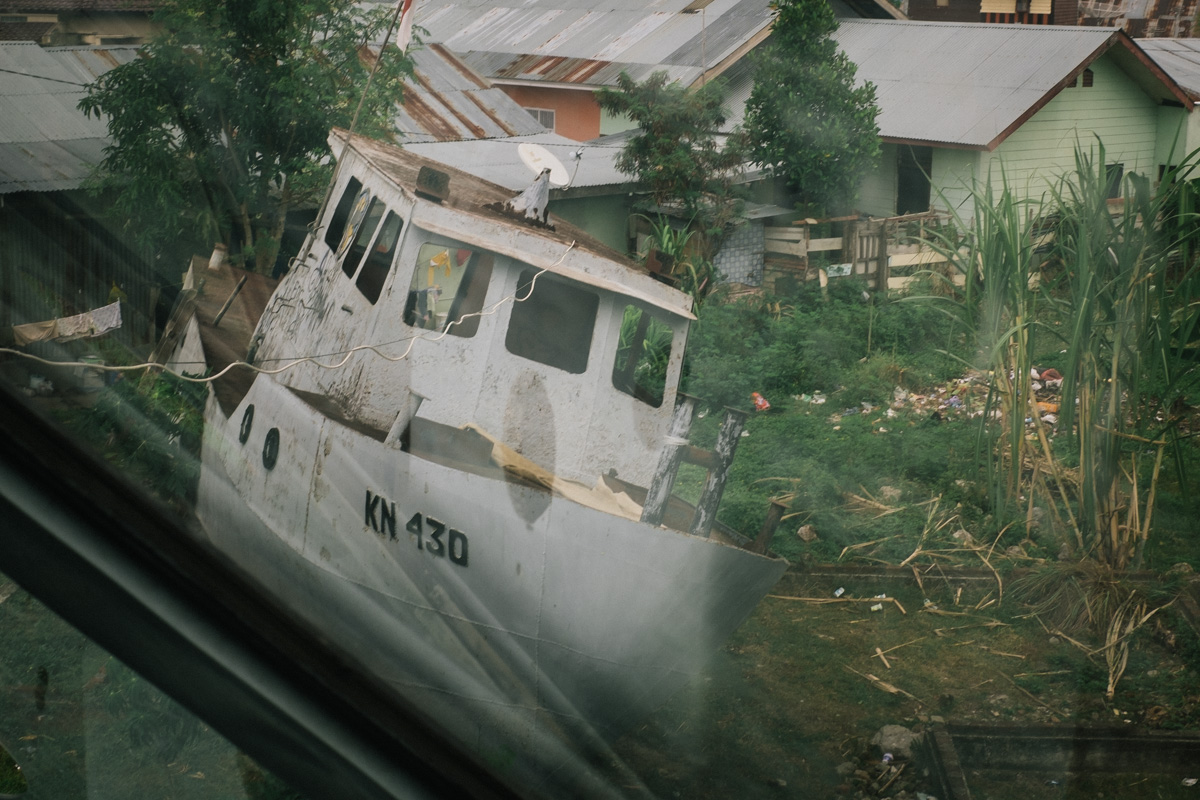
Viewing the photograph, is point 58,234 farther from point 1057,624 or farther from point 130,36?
point 1057,624

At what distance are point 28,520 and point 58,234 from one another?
0.62 m

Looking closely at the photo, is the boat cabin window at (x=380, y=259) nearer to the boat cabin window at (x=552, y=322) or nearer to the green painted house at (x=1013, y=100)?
the boat cabin window at (x=552, y=322)

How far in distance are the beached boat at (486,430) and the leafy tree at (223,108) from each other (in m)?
0.09

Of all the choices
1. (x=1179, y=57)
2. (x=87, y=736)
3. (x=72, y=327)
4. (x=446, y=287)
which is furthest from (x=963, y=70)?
(x=87, y=736)

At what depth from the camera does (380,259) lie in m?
1.45

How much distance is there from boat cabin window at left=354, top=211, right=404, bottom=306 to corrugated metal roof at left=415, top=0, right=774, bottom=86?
383 mm

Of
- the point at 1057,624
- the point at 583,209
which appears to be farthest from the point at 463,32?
the point at 1057,624

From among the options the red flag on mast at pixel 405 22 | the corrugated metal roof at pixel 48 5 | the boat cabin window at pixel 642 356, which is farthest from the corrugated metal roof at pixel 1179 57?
the corrugated metal roof at pixel 48 5

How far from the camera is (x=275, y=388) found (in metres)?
1.20

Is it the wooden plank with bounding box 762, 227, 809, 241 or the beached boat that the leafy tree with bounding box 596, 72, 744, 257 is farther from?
the beached boat

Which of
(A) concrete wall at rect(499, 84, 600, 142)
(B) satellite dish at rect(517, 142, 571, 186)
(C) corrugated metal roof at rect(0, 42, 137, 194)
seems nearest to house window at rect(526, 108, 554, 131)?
(A) concrete wall at rect(499, 84, 600, 142)

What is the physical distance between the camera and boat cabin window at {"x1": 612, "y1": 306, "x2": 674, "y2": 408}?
1.44 metres

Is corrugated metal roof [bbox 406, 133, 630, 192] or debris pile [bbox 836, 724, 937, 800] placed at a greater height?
corrugated metal roof [bbox 406, 133, 630, 192]

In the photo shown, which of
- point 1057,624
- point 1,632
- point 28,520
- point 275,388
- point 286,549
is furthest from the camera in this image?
point 1057,624
